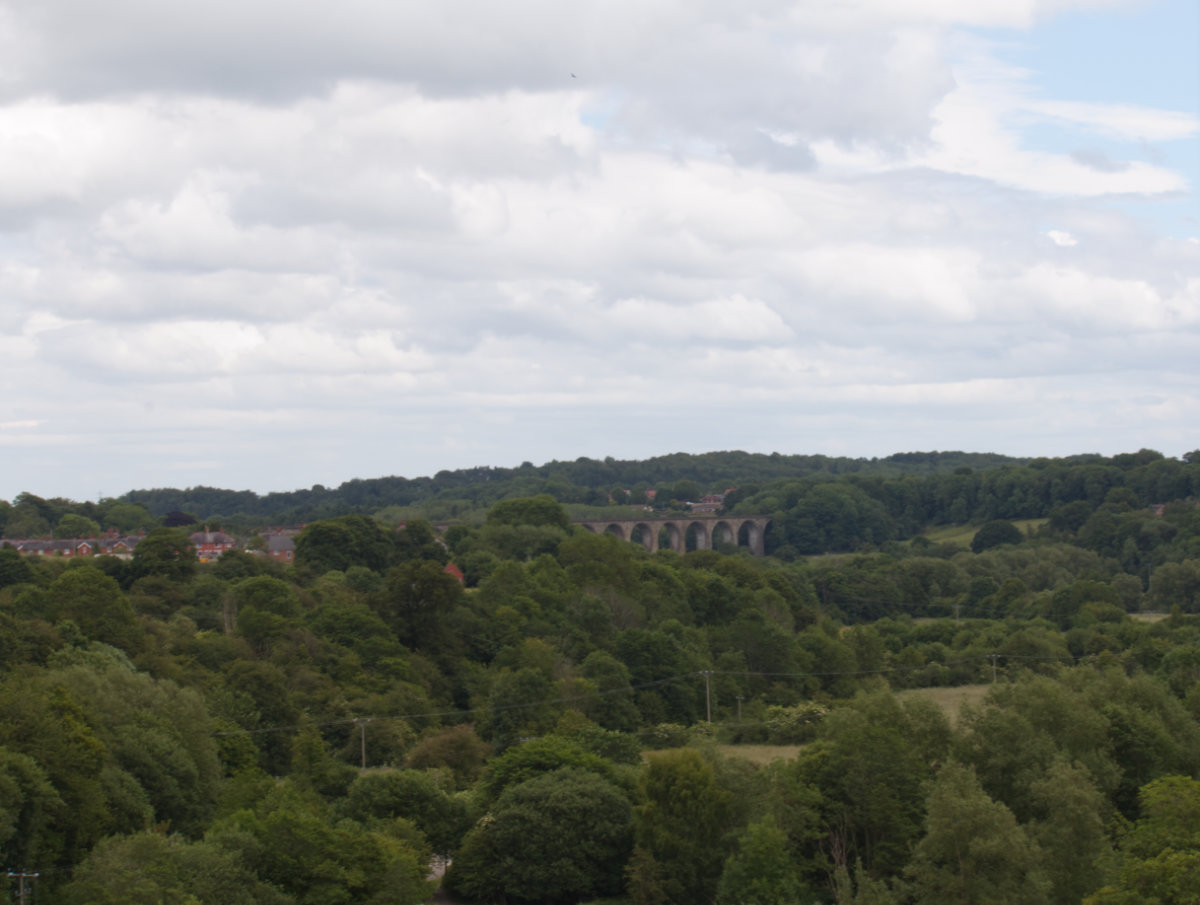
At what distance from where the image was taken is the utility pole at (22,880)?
30.8 m

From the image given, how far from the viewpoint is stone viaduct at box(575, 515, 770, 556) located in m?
152

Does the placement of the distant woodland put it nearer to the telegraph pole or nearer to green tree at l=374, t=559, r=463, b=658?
green tree at l=374, t=559, r=463, b=658

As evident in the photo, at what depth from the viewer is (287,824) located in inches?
1341

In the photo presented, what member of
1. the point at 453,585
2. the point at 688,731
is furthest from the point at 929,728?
the point at 453,585

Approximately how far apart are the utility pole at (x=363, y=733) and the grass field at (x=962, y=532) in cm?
10678

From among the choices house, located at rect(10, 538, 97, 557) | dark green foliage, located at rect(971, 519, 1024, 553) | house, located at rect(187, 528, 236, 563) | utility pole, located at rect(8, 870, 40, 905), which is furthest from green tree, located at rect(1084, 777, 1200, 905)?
dark green foliage, located at rect(971, 519, 1024, 553)

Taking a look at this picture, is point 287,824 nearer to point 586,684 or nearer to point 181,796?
point 181,796

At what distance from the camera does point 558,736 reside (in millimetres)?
47250

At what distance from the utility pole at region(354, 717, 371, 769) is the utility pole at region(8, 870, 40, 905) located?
19.5 m

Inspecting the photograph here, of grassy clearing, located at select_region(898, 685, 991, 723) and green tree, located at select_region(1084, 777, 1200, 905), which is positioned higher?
green tree, located at select_region(1084, 777, 1200, 905)

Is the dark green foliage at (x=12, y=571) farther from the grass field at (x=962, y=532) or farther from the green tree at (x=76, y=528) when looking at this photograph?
the grass field at (x=962, y=532)

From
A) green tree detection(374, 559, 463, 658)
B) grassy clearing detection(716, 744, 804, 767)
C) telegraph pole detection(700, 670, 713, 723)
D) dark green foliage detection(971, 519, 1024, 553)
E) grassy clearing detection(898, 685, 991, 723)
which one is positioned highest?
dark green foliage detection(971, 519, 1024, 553)

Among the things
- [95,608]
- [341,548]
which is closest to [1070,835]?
[95,608]

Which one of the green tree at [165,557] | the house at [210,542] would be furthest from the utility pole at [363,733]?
the house at [210,542]
